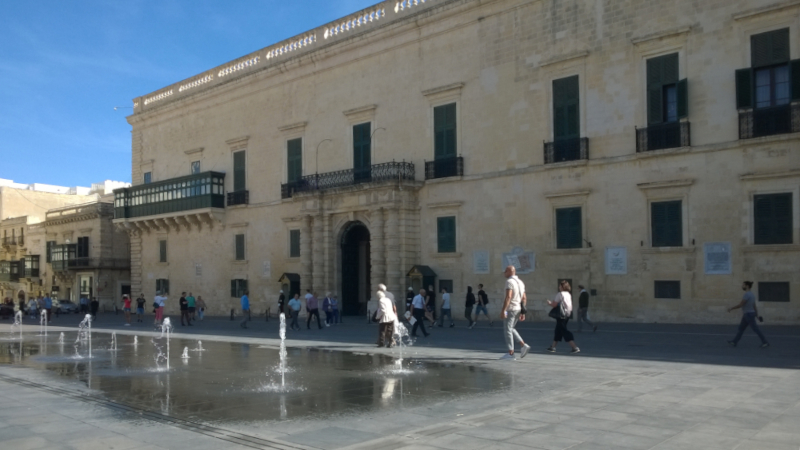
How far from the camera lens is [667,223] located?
21625 millimetres

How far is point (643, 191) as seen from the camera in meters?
22.1

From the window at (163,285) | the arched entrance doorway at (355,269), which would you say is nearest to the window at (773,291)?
the arched entrance doorway at (355,269)

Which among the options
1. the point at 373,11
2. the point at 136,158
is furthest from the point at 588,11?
the point at 136,158

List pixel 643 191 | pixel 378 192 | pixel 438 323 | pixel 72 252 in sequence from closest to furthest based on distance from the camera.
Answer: pixel 643 191, pixel 438 323, pixel 378 192, pixel 72 252

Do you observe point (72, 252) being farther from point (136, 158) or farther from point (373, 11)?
point (373, 11)

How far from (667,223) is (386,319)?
419 inches

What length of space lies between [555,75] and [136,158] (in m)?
30.5

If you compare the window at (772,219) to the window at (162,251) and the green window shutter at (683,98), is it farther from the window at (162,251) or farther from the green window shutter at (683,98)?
the window at (162,251)

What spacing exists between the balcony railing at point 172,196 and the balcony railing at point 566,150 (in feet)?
64.8

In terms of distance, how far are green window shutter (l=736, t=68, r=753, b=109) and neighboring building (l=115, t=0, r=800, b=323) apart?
6 centimetres

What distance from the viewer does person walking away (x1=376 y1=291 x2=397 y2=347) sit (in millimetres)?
15640

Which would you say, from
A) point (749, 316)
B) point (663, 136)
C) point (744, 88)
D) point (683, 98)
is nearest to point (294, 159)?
point (663, 136)

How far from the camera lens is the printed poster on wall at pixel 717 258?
20344 millimetres

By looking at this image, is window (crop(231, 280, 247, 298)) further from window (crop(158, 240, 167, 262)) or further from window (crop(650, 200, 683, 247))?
window (crop(650, 200, 683, 247))
